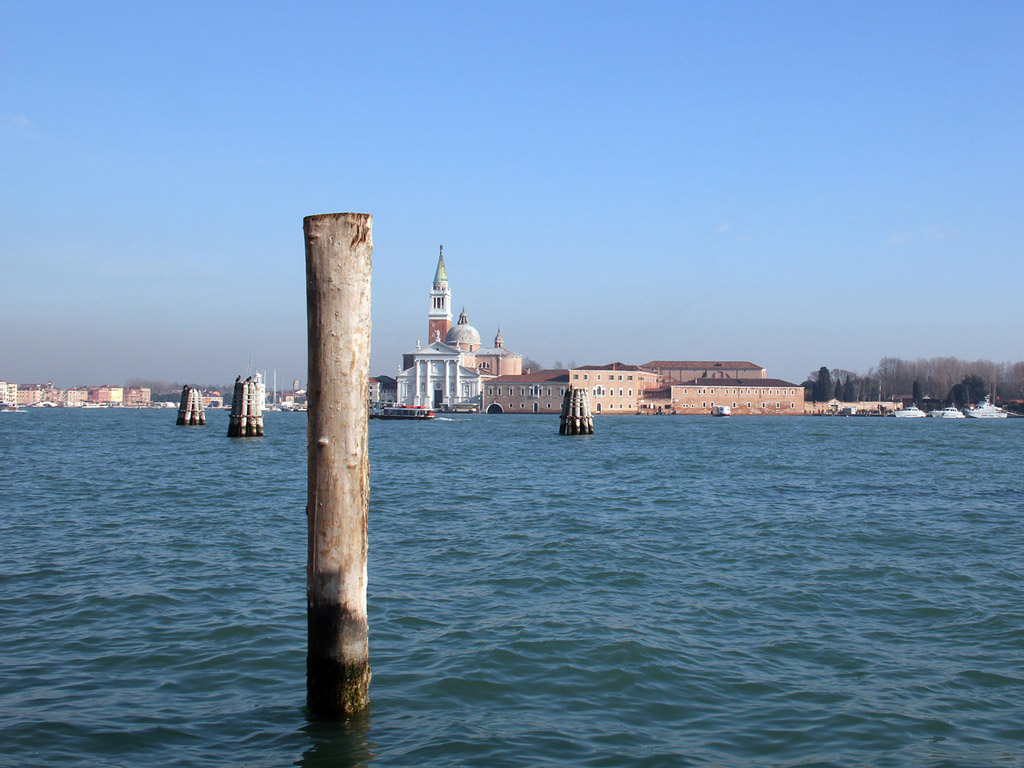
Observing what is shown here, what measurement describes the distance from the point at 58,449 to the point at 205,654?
2394cm

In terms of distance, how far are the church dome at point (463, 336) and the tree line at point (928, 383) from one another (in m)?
37.8

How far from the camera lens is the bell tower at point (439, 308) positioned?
10194 centimetres

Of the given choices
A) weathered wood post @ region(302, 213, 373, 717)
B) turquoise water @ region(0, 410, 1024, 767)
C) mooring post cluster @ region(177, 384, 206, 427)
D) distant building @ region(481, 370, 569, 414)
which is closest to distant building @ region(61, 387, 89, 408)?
distant building @ region(481, 370, 569, 414)

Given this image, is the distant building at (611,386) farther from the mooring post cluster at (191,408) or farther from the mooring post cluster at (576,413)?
the mooring post cluster at (191,408)

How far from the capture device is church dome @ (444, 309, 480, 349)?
100688mm

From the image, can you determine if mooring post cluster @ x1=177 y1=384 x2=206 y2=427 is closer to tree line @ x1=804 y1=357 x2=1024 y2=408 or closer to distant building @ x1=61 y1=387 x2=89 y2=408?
tree line @ x1=804 y1=357 x2=1024 y2=408

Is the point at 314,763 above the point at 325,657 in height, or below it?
below

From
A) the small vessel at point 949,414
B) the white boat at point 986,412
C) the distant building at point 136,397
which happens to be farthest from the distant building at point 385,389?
the distant building at point 136,397

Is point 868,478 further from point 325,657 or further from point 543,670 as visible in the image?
point 325,657

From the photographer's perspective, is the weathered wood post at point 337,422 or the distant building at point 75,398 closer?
the weathered wood post at point 337,422

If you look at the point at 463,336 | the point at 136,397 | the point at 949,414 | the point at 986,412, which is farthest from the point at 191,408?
the point at 136,397

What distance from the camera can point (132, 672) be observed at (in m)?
5.10

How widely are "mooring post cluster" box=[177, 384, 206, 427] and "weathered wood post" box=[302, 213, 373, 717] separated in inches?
1608

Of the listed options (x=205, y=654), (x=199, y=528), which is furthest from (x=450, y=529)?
(x=205, y=654)
